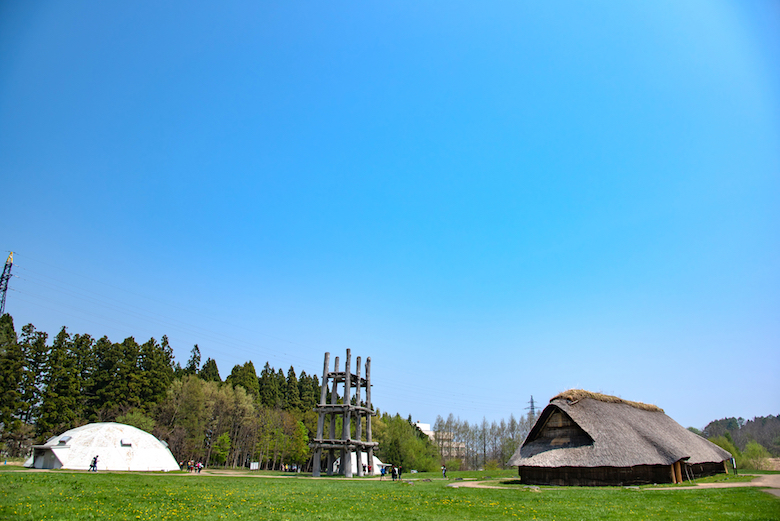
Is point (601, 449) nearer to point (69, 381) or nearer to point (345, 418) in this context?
point (345, 418)

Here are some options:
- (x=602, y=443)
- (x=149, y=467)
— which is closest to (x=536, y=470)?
(x=602, y=443)

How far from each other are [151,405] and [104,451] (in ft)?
81.9

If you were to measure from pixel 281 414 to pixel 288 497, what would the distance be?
65.5 metres

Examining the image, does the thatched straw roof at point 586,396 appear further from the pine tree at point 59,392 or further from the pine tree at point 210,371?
the pine tree at point 210,371

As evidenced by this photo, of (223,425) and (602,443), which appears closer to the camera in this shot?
(602,443)

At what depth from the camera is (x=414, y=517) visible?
1659 cm

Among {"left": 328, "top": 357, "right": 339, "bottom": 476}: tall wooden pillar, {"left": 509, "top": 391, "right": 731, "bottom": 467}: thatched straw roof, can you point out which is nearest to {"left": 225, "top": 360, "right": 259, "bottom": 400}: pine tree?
{"left": 328, "top": 357, "right": 339, "bottom": 476}: tall wooden pillar

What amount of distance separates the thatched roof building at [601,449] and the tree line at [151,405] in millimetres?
44353

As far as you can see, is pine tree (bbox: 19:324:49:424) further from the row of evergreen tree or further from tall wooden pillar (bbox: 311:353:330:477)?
tall wooden pillar (bbox: 311:353:330:477)

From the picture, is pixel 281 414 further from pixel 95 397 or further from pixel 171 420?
pixel 95 397

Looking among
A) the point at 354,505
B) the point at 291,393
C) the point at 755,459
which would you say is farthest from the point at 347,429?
the point at 755,459

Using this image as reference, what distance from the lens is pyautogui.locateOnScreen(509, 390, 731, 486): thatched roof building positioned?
1346 inches

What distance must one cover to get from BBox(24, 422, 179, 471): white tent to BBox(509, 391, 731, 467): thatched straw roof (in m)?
40.1

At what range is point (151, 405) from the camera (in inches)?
2805
